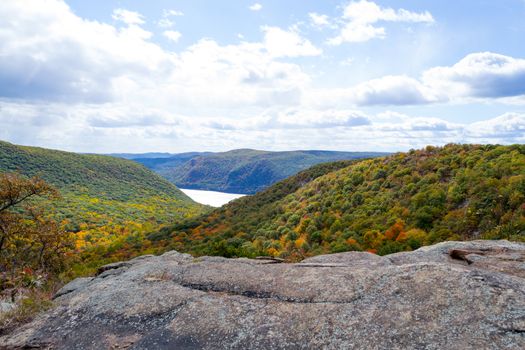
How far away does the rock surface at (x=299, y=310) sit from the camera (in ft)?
17.7

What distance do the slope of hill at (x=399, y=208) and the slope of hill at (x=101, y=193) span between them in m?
41.4

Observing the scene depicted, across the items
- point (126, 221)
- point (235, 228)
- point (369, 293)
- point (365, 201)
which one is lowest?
point (126, 221)

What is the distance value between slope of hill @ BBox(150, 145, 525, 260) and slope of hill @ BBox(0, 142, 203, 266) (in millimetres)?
41361

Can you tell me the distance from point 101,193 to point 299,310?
450ft

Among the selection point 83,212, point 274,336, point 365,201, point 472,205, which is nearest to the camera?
point 274,336

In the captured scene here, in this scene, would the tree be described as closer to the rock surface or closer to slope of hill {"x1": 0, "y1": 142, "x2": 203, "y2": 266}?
the rock surface

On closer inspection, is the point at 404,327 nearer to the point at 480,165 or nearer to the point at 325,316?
the point at 325,316

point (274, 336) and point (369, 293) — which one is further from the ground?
point (369, 293)

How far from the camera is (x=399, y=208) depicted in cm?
2922

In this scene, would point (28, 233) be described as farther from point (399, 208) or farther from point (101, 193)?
point (101, 193)

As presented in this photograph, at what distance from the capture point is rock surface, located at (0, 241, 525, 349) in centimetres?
541

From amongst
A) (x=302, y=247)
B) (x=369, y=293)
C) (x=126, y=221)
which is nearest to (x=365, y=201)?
(x=302, y=247)

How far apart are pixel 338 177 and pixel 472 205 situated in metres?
23.1

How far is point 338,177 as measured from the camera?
45750 mm
